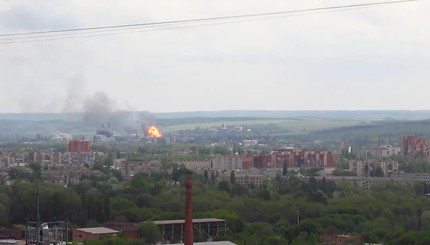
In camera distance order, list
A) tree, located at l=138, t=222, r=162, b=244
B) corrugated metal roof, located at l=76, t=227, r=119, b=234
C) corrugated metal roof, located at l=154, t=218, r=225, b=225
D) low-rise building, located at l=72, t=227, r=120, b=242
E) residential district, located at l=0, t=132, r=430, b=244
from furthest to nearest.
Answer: corrugated metal roof, located at l=154, t=218, r=225, b=225 → residential district, located at l=0, t=132, r=430, b=244 → tree, located at l=138, t=222, r=162, b=244 → corrugated metal roof, located at l=76, t=227, r=119, b=234 → low-rise building, located at l=72, t=227, r=120, b=242

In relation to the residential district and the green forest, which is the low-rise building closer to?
the residential district

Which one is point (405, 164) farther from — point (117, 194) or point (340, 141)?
point (340, 141)

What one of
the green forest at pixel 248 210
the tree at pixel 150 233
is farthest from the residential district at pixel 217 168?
the green forest at pixel 248 210

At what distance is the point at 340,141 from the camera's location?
151625 millimetres

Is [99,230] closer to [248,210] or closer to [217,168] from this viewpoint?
[248,210]

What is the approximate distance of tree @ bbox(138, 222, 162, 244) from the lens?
40.0 meters

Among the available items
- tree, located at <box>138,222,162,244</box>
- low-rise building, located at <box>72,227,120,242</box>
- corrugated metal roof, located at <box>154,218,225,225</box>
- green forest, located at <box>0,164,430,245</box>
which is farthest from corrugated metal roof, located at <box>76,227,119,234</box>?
corrugated metal roof, located at <box>154,218,225,225</box>

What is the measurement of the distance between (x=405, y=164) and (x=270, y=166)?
1126 centimetres

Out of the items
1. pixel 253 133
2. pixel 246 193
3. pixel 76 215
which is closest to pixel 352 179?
pixel 246 193

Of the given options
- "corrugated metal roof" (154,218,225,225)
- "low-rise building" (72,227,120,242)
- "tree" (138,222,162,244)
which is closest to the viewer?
"low-rise building" (72,227,120,242)

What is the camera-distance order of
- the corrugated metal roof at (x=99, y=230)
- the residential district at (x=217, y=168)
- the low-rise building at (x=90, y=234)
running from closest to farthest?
the low-rise building at (x=90, y=234) → the corrugated metal roof at (x=99, y=230) → the residential district at (x=217, y=168)

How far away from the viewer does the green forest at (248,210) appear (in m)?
40.3

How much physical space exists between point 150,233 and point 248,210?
11.1 meters

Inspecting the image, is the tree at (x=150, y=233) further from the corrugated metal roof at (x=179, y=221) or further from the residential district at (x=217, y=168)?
the corrugated metal roof at (x=179, y=221)
